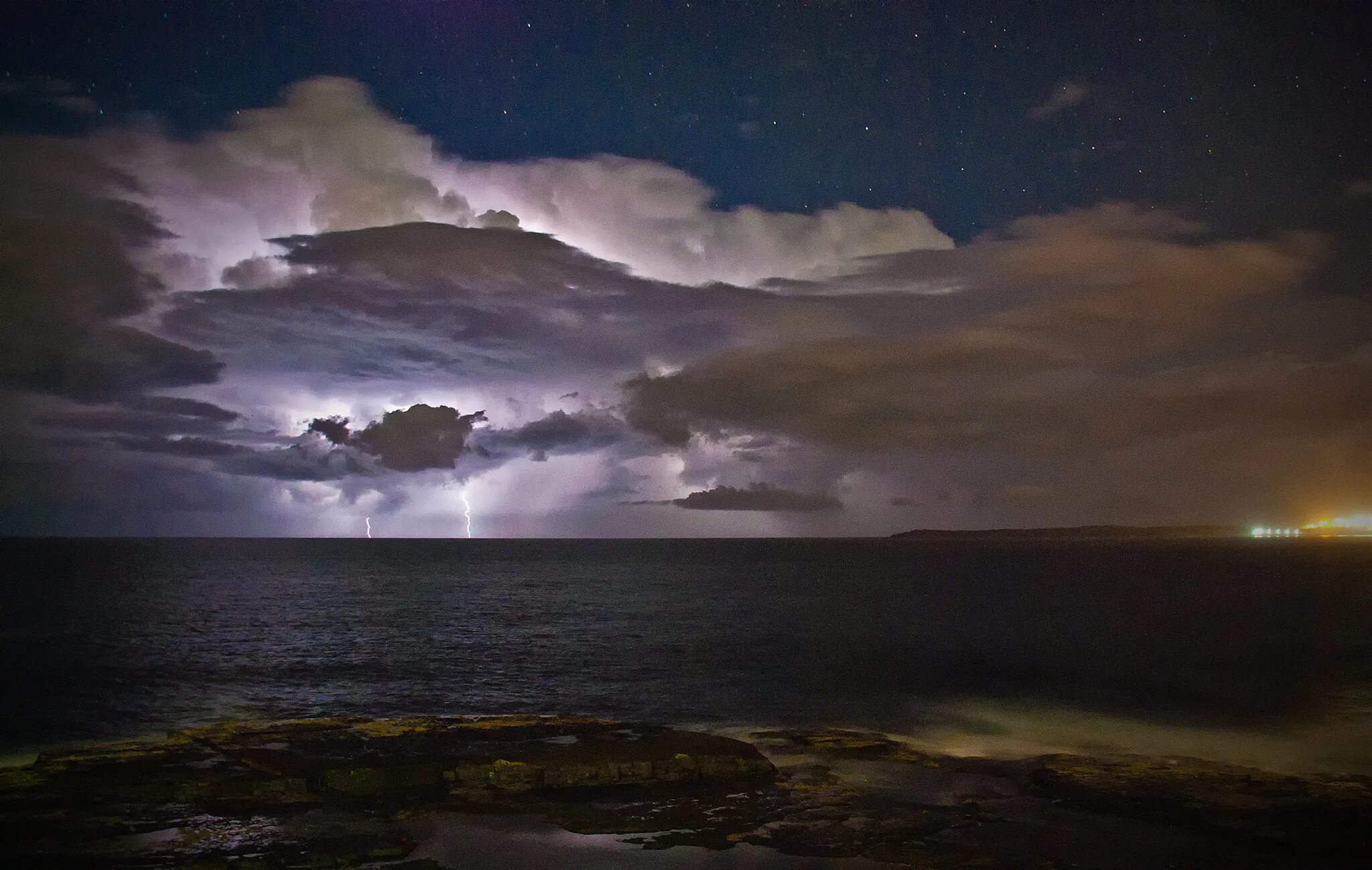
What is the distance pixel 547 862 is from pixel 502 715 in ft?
70.4

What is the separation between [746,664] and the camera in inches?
2766

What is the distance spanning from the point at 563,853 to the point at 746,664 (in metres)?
43.7

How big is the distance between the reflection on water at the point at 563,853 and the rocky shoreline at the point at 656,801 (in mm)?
462

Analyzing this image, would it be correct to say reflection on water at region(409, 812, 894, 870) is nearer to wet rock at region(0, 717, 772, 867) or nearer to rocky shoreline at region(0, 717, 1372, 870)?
rocky shoreline at region(0, 717, 1372, 870)

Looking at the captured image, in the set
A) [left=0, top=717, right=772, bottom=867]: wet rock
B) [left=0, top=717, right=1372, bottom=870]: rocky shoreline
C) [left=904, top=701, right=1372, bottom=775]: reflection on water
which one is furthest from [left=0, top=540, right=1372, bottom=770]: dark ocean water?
[left=0, top=717, right=772, bottom=867]: wet rock

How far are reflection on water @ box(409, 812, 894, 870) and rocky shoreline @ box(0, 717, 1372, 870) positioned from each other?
462 millimetres

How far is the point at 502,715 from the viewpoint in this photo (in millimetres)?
47531

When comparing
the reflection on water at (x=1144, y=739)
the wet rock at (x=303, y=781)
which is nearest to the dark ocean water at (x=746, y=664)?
the reflection on water at (x=1144, y=739)

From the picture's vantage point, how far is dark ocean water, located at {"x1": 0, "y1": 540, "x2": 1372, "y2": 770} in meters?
49.5

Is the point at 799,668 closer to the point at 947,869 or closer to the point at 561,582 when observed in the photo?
the point at 947,869

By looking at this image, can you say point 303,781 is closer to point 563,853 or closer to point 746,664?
point 563,853

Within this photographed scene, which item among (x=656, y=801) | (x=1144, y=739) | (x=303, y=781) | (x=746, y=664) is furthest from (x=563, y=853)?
(x=746, y=664)

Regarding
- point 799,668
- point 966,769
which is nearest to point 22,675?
point 799,668

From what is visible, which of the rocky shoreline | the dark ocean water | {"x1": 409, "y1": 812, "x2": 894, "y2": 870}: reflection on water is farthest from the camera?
the dark ocean water
